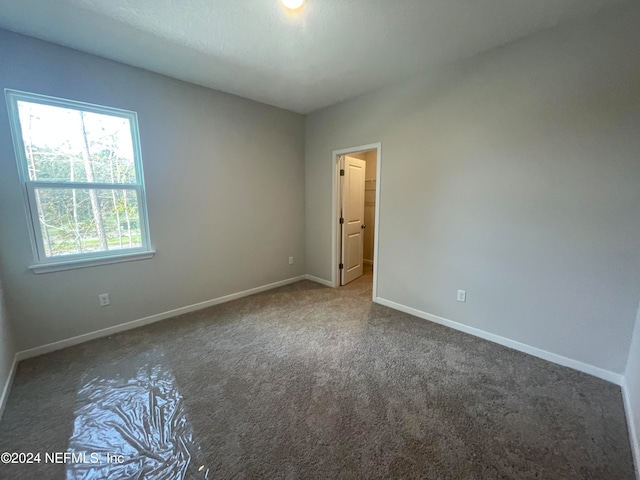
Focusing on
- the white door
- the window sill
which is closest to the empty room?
the window sill

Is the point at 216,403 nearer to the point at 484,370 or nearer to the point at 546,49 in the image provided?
the point at 484,370

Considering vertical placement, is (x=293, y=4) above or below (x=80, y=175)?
A: above

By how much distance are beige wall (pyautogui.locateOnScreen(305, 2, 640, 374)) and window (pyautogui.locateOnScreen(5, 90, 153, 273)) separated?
274 cm

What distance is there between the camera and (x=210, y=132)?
3.09m

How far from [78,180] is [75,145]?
0.31 meters

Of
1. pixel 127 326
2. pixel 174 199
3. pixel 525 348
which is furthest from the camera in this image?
pixel 174 199

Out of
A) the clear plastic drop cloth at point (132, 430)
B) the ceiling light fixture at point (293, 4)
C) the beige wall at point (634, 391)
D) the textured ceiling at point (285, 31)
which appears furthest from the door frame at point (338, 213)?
the clear plastic drop cloth at point (132, 430)

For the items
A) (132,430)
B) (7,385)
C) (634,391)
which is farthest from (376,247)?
(7,385)

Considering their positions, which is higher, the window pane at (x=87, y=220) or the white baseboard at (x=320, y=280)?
the window pane at (x=87, y=220)

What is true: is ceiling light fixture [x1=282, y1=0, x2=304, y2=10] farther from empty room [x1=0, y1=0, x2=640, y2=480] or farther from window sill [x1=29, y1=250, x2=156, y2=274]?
window sill [x1=29, y1=250, x2=156, y2=274]

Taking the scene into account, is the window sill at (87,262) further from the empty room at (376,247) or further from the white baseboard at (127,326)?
the white baseboard at (127,326)

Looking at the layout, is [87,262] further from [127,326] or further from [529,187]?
[529,187]

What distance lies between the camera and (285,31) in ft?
6.52

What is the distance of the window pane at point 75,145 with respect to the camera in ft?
7.09
